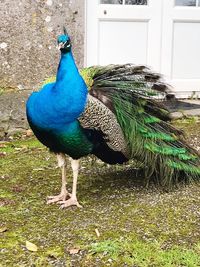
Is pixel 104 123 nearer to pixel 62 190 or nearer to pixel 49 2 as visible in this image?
pixel 62 190

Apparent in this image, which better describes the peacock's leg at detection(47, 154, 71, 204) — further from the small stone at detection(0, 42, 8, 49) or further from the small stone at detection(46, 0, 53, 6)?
the small stone at detection(46, 0, 53, 6)

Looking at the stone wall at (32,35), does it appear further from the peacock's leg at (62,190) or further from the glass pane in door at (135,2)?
the peacock's leg at (62,190)

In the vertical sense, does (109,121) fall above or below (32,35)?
below

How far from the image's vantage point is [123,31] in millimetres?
7289

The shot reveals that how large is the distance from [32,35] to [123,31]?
1.29 m

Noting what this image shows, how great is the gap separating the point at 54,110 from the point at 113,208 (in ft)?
2.65

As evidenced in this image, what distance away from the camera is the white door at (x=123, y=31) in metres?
7.12

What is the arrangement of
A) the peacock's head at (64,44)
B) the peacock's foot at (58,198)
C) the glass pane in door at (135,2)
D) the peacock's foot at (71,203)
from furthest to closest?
1. the glass pane in door at (135,2)
2. the peacock's foot at (58,198)
3. the peacock's foot at (71,203)
4. the peacock's head at (64,44)

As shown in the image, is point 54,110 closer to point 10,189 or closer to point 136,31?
point 10,189

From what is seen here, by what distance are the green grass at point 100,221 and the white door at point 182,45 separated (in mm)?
3056

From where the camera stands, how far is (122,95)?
4.02 metres

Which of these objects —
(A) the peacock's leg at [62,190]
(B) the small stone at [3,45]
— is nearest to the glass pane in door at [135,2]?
(B) the small stone at [3,45]

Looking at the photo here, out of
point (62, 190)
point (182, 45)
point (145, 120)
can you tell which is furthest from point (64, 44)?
point (182, 45)

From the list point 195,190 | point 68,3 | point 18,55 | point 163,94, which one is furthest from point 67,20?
point 195,190
